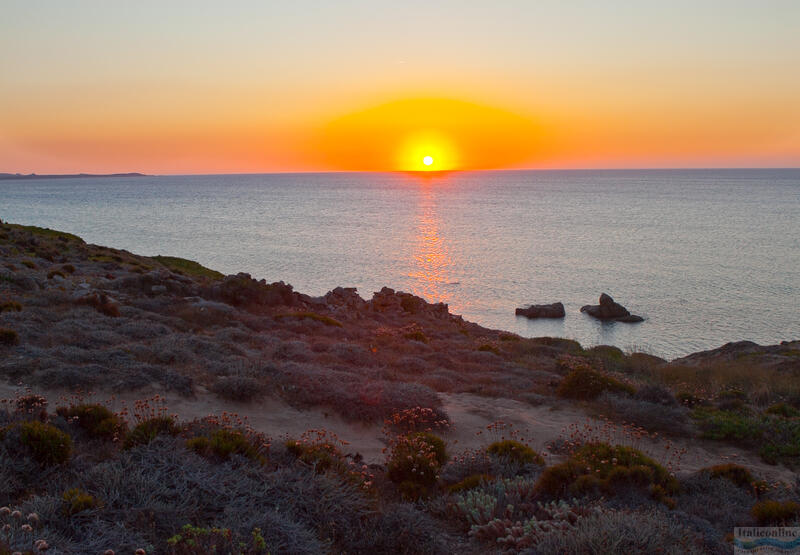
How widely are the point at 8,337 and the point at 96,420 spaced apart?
653 cm

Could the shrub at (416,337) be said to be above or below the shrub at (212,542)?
below

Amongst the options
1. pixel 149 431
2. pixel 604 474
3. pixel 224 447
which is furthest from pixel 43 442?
pixel 604 474

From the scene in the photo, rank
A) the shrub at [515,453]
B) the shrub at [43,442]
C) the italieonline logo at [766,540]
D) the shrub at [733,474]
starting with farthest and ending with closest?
the shrub at [515,453], the shrub at [733,474], the shrub at [43,442], the italieonline logo at [766,540]

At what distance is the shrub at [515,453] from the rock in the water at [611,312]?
3065 cm

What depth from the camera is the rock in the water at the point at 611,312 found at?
125 ft

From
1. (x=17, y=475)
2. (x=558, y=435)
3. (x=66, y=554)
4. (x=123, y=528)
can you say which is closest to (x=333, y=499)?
(x=123, y=528)

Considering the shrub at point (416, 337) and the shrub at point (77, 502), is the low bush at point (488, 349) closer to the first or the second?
the shrub at point (416, 337)

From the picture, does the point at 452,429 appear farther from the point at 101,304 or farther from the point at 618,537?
the point at 101,304

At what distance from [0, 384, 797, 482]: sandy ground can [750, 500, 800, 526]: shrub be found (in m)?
2.52

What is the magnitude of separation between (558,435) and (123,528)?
29.0ft

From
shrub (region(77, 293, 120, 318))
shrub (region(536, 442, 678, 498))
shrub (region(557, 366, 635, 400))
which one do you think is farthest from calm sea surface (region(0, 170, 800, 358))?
shrub (region(536, 442, 678, 498))

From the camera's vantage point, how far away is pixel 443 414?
12.3m

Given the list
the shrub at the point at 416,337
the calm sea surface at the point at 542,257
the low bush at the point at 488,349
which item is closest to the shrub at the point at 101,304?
the shrub at the point at 416,337

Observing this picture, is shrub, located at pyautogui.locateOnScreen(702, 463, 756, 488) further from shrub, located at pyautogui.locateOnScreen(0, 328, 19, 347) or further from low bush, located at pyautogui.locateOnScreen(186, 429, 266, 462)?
shrub, located at pyautogui.locateOnScreen(0, 328, 19, 347)
